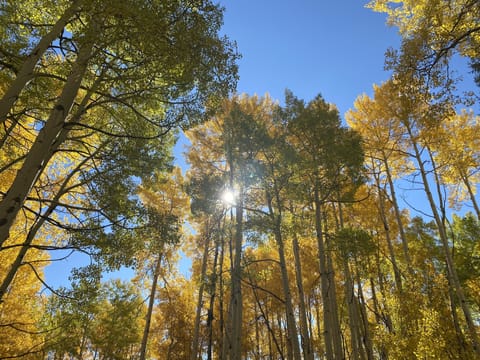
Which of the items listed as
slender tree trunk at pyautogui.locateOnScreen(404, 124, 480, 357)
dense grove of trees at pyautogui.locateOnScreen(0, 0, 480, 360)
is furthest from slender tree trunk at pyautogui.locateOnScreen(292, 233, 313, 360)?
slender tree trunk at pyautogui.locateOnScreen(404, 124, 480, 357)

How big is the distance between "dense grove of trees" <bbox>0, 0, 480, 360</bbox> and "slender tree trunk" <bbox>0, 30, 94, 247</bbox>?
21 mm

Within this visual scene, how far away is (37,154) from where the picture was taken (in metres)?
3.41

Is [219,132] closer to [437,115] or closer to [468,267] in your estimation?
[437,115]

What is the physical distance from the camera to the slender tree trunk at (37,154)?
122 inches

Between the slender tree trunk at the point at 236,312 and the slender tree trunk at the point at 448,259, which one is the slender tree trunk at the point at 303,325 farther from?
the slender tree trunk at the point at 448,259

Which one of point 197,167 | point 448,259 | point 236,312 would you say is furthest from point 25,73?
point 448,259

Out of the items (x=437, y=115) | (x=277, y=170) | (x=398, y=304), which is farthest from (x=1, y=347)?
(x=437, y=115)

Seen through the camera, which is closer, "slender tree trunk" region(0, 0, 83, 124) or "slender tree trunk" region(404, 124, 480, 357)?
"slender tree trunk" region(0, 0, 83, 124)

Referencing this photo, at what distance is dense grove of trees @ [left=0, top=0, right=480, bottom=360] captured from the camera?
4.15m

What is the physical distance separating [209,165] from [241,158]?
2.16m

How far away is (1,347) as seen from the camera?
9023 millimetres

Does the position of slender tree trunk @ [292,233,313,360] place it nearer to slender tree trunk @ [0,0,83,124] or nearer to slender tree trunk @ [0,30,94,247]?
slender tree trunk @ [0,30,94,247]

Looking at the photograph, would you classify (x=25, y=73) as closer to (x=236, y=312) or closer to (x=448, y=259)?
(x=236, y=312)

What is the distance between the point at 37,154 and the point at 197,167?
7442mm
